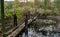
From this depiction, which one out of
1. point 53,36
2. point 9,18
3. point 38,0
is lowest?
point 53,36

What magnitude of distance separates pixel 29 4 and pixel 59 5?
3755 mm

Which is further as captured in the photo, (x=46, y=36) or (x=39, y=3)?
(x=39, y=3)

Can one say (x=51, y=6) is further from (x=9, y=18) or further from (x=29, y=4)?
(x=9, y=18)

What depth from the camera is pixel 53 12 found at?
1606cm

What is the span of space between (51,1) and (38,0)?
195cm

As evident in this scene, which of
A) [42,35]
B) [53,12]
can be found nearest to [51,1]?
[53,12]

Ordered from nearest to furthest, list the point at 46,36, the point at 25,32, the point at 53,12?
1. the point at 46,36
2. the point at 25,32
3. the point at 53,12

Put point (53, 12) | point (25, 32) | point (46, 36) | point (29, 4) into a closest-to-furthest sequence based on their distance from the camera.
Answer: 1. point (46, 36)
2. point (25, 32)
3. point (53, 12)
4. point (29, 4)

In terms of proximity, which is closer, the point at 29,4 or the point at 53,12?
the point at 53,12

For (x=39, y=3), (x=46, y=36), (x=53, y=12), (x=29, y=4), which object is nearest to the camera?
(x=46, y=36)

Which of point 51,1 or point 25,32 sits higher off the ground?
point 51,1

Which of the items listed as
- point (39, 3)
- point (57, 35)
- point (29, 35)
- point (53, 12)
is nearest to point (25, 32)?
point (29, 35)

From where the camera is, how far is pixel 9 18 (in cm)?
874

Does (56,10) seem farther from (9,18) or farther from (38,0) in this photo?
(9,18)
